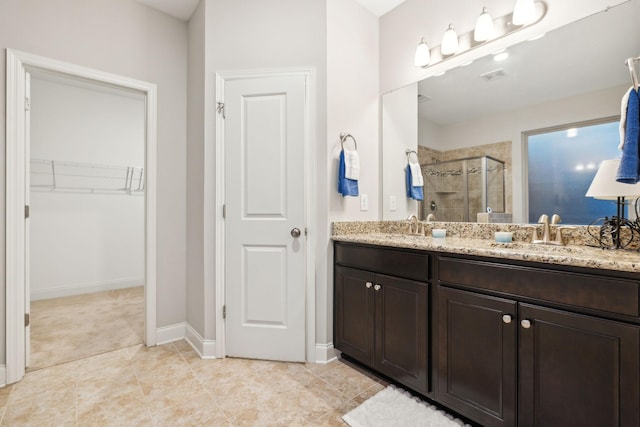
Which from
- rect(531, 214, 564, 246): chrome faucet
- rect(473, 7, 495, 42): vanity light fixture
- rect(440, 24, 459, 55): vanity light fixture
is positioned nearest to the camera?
rect(531, 214, 564, 246): chrome faucet

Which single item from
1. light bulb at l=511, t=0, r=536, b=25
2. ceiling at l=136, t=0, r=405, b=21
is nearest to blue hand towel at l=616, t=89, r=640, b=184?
light bulb at l=511, t=0, r=536, b=25

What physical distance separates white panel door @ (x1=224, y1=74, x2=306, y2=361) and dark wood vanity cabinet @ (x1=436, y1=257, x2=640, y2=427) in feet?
3.45

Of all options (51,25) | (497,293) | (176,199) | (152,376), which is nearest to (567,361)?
(497,293)

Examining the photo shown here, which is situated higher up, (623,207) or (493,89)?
(493,89)

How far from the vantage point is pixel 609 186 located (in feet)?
4.56

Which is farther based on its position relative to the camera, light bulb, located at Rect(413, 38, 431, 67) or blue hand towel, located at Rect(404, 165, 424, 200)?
blue hand towel, located at Rect(404, 165, 424, 200)

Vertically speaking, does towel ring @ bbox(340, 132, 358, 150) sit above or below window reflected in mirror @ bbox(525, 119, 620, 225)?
above

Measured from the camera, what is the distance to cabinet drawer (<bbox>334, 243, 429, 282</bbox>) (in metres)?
1.65

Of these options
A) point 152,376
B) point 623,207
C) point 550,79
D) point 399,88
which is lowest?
point 152,376

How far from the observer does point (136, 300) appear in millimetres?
3721

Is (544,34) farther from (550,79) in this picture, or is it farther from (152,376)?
(152,376)

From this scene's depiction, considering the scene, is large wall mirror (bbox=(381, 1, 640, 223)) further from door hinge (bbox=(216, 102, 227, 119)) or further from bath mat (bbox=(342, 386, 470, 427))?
door hinge (bbox=(216, 102, 227, 119))

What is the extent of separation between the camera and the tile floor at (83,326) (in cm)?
234

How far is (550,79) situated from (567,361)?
1.51 meters
